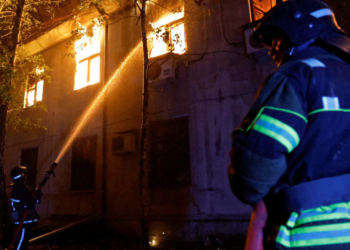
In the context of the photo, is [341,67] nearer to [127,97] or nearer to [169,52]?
[169,52]

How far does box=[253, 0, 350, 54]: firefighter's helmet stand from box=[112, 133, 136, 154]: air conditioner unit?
676 cm

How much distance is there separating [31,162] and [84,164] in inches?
142

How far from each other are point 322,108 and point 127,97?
8.05 m

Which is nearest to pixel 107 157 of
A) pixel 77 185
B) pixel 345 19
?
pixel 77 185

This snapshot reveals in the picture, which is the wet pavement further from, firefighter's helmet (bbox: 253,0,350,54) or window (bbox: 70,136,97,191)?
firefighter's helmet (bbox: 253,0,350,54)

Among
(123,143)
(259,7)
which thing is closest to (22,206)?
(123,143)

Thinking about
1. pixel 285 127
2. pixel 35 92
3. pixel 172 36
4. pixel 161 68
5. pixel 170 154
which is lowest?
pixel 285 127

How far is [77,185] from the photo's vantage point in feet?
31.9

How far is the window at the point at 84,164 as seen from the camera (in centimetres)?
941

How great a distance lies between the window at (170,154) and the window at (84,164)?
2.54 m

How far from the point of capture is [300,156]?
48.4 inches

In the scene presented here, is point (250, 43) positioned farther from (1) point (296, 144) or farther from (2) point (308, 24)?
(1) point (296, 144)

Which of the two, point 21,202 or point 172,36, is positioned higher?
point 172,36

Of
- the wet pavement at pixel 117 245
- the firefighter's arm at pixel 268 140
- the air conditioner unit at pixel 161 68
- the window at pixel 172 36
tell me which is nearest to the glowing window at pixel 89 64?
the window at pixel 172 36
